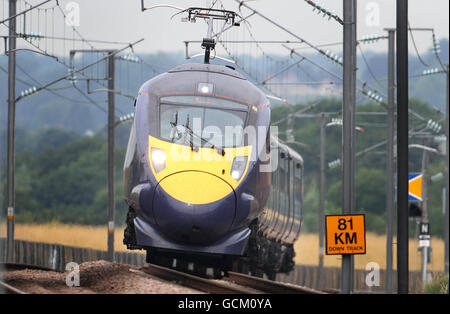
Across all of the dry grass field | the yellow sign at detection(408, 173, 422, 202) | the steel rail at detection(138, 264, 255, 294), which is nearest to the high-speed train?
the steel rail at detection(138, 264, 255, 294)

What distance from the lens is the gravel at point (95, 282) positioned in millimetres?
14598

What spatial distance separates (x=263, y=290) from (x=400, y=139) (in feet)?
18.8

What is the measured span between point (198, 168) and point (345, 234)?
266 centimetres

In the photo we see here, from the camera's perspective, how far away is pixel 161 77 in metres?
16.8

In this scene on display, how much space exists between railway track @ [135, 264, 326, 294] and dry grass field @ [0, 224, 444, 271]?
31.6m

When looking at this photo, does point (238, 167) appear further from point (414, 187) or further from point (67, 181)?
point (67, 181)

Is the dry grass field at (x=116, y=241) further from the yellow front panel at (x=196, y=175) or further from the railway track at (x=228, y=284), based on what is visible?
the yellow front panel at (x=196, y=175)

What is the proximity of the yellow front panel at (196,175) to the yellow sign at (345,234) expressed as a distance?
1673mm

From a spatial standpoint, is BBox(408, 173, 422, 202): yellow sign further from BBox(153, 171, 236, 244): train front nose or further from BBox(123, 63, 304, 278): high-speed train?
BBox(153, 171, 236, 244): train front nose

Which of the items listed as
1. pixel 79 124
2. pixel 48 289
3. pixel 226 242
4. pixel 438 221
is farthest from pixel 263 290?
pixel 79 124

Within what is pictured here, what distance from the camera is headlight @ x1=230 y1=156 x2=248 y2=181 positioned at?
1548 centimetres

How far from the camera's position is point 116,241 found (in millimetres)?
67625

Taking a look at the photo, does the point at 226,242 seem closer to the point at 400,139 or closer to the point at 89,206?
the point at 400,139
